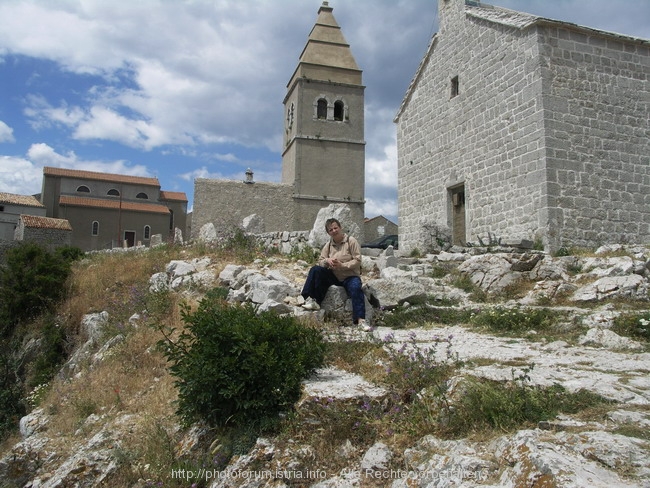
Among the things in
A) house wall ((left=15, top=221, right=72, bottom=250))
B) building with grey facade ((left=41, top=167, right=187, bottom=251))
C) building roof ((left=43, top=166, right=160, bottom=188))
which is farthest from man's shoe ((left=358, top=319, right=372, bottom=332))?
building roof ((left=43, top=166, right=160, bottom=188))

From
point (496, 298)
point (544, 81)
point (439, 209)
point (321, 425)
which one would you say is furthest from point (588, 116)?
point (321, 425)

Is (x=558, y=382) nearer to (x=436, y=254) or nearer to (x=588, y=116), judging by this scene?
(x=436, y=254)

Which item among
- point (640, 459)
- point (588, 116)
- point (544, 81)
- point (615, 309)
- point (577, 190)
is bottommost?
point (640, 459)

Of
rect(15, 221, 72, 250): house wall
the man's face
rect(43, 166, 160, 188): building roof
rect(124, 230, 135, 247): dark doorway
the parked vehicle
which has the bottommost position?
the man's face

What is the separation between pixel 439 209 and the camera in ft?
48.5

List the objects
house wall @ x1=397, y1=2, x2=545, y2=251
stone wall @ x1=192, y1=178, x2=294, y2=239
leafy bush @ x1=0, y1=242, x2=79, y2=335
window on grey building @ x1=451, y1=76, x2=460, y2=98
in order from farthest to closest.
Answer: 1. stone wall @ x1=192, y1=178, x2=294, y2=239
2. window on grey building @ x1=451, y1=76, x2=460, y2=98
3. house wall @ x1=397, y1=2, x2=545, y2=251
4. leafy bush @ x1=0, y1=242, x2=79, y2=335

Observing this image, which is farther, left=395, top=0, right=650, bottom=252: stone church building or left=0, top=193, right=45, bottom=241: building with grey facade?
left=0, top=193, right=45, bottom=241: building with grey facade

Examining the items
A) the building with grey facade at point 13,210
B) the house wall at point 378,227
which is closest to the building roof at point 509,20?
the house wall at point 378,227

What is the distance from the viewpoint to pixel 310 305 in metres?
6.90

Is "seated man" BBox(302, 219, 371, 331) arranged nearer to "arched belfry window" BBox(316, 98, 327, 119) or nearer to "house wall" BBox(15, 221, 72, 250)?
"arched belfry window" BBox(316, 98, 327, 119)

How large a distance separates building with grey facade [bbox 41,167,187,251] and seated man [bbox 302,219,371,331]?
3881cm

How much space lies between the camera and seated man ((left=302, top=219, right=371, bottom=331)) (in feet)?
23.1

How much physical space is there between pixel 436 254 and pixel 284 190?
17378 mm

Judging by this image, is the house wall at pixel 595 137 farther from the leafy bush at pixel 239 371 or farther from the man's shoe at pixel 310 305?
the leafy bush at pixel 239 371
